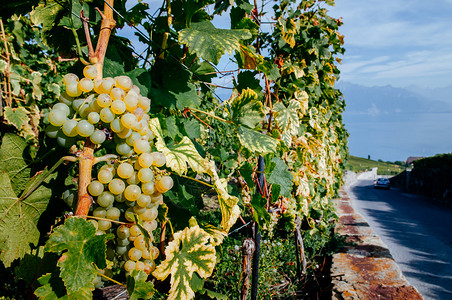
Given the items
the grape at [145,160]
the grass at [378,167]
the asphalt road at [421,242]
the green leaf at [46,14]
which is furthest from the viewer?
the grass at [378,167]

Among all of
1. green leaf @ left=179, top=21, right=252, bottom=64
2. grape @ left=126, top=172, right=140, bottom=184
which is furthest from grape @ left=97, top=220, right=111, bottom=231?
green leaf @ left=179, top=21, right=252, bottom=64

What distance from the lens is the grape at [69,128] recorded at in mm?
681

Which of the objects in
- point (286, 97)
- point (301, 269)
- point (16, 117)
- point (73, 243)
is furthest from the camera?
point (301, 269)

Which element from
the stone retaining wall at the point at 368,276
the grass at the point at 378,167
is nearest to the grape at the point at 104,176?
the stone retaining wall at the point at 368,276

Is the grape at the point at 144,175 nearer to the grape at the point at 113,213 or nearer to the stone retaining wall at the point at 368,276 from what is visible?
the grape at the point at 113,213

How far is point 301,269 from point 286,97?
194 cm

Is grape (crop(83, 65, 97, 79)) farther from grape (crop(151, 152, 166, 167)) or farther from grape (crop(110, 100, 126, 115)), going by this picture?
grape (crop(151, 152, 166, 167))

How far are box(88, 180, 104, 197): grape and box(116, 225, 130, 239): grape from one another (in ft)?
0.38

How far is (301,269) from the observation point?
11.1 ft

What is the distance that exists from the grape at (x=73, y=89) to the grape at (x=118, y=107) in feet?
0.32

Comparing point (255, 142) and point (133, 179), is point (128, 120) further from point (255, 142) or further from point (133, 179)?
point (255, 142)

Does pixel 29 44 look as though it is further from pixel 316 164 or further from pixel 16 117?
pixel 316 164

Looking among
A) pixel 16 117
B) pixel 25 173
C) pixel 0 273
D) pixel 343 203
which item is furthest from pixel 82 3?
pixel 343 203

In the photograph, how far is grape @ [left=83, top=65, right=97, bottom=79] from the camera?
2.31ft
